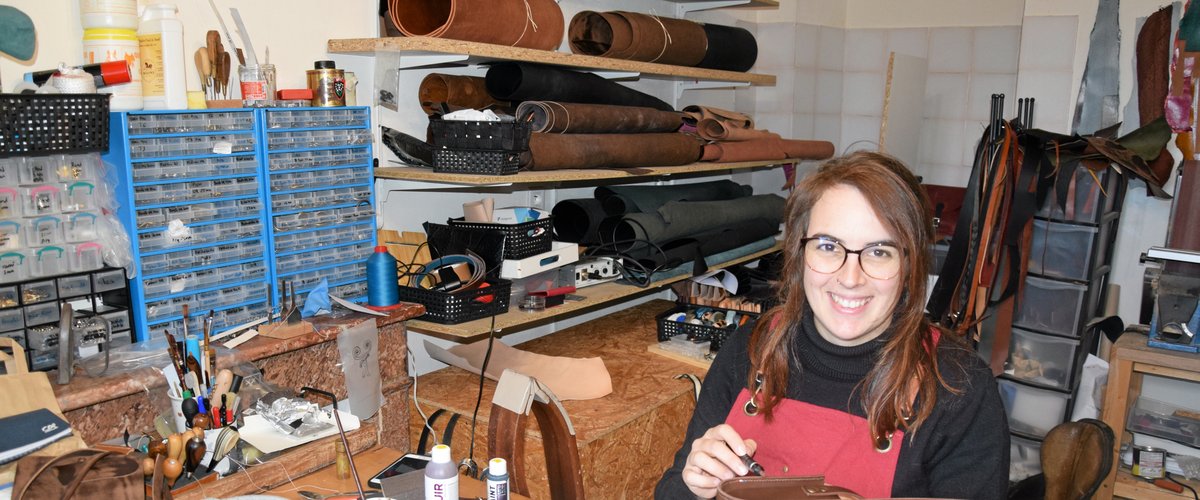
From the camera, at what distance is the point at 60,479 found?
135 centimetres

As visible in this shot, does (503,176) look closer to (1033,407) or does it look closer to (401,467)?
(401,467)

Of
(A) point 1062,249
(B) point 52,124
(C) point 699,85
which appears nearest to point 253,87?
(B) point 52,124

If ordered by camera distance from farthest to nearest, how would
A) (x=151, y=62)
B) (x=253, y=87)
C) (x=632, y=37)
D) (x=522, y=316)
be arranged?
(x=632, y=37) < (x=522, y=316) < (x=253, y=87) < (x=151, y=62)

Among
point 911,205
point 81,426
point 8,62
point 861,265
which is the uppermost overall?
point 8,62

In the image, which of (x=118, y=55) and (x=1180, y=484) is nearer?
(x=118, y=55)

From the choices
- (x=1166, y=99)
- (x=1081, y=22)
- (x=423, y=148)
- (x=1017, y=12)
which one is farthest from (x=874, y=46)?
(x=423, y=148)

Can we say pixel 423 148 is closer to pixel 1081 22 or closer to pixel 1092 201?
pixel 1092 201

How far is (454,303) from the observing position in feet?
7.82

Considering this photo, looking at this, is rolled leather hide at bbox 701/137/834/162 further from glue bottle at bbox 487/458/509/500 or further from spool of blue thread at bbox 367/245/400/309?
glue bottle at bbox 487/458/509/500

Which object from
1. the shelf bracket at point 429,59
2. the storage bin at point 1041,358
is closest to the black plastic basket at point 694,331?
the storage bin at point 1041,358

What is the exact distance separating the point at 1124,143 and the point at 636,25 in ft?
6.20

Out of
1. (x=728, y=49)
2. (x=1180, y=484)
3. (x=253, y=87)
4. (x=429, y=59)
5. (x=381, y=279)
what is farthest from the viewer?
(x=728, y=49)

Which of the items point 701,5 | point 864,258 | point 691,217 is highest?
point 701,5

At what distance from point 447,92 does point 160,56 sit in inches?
35.1
